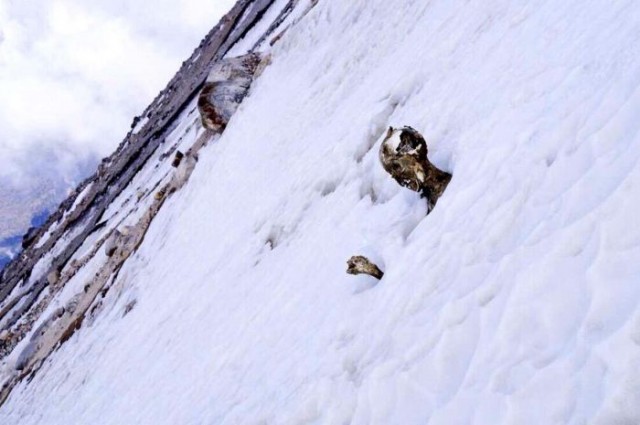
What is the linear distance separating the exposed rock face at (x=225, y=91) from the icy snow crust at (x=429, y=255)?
3930 millimetres

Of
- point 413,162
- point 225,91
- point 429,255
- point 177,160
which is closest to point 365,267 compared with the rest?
point 429,255

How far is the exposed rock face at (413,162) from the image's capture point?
4.89m

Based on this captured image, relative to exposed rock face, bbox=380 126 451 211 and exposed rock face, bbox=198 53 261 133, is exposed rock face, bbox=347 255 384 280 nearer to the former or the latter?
exposed rock face, bbox=380 126 451 211

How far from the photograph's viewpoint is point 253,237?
8930mm

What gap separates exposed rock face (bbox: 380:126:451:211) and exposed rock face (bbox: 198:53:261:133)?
34.0ft

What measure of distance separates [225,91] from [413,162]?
1105 cm

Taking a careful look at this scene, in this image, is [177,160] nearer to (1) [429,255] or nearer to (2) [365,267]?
(2) [365,267]

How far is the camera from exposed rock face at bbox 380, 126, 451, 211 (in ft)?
16.1

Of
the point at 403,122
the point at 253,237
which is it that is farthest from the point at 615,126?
the point at 253,237

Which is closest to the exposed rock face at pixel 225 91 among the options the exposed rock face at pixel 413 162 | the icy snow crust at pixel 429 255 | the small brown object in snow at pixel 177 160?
the small brown object in snow at pixel 177 160

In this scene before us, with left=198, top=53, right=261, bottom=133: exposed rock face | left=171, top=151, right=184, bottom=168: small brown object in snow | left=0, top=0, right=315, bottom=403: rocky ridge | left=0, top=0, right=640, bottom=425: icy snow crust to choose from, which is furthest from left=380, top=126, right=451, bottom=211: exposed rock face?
left=171, top=151, right=184, bottom=168: small brown object in snow

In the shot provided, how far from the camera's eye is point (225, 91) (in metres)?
15.2

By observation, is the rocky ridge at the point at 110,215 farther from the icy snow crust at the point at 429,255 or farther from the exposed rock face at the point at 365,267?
the exposed rock face at the point at 365,267

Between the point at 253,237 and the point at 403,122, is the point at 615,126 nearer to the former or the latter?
the point at 403,122
